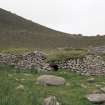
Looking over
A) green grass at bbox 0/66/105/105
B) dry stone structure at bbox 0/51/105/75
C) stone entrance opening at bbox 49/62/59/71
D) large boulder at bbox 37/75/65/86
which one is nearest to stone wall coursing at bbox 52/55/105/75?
dry stone structure at bbox 0/51/105/75

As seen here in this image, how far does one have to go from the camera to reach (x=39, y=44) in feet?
106

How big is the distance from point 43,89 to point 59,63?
6987mm

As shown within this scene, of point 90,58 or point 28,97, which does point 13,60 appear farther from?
point 28,97

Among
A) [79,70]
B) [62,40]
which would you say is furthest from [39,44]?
[79,70]

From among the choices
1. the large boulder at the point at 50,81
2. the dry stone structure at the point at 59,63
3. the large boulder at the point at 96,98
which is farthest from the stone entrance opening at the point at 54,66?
the large boulder at the point at 96,98

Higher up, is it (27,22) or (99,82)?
(27,22)

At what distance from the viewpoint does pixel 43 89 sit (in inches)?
508

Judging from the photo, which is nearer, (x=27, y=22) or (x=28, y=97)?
(x=28, y=97)

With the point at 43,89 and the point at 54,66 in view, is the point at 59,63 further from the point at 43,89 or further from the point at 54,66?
the point at 43,89

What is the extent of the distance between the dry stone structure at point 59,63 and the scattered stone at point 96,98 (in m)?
5.20

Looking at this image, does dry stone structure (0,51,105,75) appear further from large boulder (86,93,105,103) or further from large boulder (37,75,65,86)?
large boulder (86,93,105,103)

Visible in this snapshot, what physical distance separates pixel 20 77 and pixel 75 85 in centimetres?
208

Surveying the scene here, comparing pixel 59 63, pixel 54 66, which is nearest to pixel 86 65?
pixel 59 63

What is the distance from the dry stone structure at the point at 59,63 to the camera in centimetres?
1830
